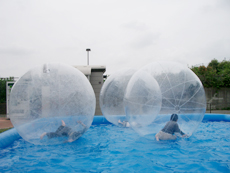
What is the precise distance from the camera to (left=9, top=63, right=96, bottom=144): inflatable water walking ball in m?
4.26

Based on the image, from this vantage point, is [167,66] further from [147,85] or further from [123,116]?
[123,116]

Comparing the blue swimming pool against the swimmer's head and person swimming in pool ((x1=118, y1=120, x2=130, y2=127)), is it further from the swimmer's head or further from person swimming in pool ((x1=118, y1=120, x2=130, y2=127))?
person swimming in pool ((x1=118, y1=120, x2=130, y2=127))

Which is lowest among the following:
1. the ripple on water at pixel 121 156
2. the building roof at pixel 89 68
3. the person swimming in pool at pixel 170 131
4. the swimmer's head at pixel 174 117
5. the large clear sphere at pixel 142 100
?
the ripple on water at pixel 121 156

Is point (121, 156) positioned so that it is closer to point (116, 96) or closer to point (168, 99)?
point (168, 99)

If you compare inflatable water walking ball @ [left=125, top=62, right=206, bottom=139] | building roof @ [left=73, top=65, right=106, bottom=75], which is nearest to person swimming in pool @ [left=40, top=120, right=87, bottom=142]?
inflatable water walking ball @ [left=125, top=62, right=206, bottom=139]

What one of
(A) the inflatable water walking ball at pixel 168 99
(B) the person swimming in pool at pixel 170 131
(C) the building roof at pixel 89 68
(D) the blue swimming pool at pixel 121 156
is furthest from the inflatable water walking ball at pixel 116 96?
(C) the building roof at pixel 89 68

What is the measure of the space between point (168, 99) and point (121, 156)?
166 centimetres

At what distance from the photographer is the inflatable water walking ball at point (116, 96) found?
6844mm

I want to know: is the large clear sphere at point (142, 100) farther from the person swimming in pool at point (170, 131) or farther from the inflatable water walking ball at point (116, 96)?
the inflatable water walking ball at point (116, 96)

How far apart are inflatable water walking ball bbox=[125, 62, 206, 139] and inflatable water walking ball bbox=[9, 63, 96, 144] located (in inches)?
53.2

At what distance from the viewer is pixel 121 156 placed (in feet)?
13.5

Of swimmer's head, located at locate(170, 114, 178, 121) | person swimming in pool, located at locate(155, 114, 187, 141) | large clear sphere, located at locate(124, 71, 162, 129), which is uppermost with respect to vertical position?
large clear sphere, located at locate(124, 71, 162, 129)

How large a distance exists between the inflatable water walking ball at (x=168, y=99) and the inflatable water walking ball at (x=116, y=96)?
165 centimetres

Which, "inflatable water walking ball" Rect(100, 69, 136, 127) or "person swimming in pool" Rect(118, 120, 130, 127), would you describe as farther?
"person swimming in pool" Rect(118, 120, 130, 127)
